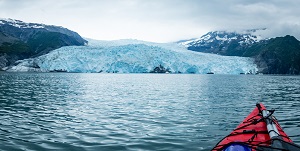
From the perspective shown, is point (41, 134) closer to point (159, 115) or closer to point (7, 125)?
point (7, 125)

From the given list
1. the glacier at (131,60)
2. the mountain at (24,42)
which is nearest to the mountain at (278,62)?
the glacier at (131,60)

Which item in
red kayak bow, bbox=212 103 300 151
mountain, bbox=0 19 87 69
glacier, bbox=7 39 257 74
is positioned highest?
mountain, bbox=0 19 87 69

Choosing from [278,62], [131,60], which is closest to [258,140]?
[131,60]

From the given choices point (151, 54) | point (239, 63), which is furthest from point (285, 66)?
point (151, 54)

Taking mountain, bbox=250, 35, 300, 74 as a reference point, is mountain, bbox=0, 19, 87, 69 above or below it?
above

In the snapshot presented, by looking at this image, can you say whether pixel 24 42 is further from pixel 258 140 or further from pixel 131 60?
pixel 258 140

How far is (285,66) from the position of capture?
426 ft

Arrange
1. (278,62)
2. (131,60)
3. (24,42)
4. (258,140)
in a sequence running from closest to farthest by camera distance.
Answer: (258,140)
(131,60)
(278,62)
(24,42)

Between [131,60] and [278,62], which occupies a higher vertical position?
[278,62]

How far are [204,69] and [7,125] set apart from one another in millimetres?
75837

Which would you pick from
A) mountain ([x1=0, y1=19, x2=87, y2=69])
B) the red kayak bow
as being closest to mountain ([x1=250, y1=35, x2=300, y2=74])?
mountain ([x1=0, y1=19, x2=87, y2=69])

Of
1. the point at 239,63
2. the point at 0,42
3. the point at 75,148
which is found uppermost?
the point at 0,42

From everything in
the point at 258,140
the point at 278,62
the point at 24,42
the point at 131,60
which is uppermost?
the point at 24,42

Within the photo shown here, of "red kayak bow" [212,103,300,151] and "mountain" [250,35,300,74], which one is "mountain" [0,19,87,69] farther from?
"red kayak bow" [212,103,300,151]
